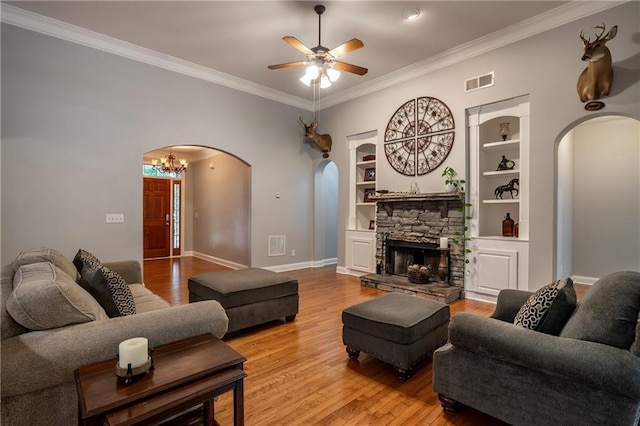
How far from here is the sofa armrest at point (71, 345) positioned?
1310 millimetres

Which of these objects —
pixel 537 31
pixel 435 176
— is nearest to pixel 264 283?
pixel 435 176

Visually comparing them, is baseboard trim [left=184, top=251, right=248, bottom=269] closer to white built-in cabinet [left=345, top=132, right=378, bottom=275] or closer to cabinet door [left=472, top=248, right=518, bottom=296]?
white built-in cabinet [left=345, top=132, right=378, bottom=275]

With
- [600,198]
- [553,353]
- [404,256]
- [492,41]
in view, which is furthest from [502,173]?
[553,353]

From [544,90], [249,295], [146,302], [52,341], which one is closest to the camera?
[52,341]

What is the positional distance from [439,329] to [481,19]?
12.7ft

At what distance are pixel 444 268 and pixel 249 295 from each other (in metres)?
3.07

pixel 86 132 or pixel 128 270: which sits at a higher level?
pixel 86 132

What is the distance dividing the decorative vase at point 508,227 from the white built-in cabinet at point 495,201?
109mm

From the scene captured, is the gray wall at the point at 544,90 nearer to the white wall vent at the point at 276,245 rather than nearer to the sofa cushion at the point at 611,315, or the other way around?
the sofa cushion at the point at 611,315

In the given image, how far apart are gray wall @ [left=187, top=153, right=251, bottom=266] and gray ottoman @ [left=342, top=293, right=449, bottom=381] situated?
4.09 metres

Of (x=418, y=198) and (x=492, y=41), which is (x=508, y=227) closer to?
(x=418, y=198)

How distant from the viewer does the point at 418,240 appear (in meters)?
5.19

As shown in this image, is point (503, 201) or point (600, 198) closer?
point (503, 201)

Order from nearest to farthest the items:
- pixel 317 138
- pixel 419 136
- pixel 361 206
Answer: pixel 419 136, pixel 361 206, pixel 317 138
